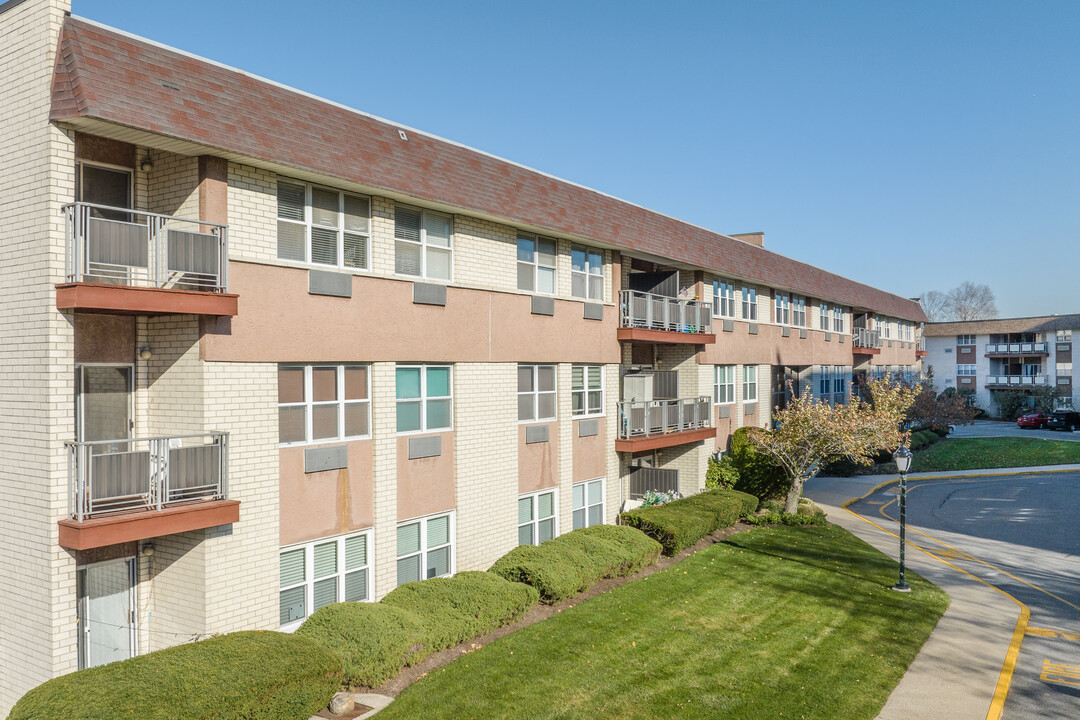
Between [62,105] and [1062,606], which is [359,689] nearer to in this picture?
[62,105]

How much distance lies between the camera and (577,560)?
16.1m

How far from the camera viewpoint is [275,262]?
12.2 metres

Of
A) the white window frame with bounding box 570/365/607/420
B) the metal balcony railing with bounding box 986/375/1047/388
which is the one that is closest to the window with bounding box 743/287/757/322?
the white window frame with bounding box 570/365/607/420

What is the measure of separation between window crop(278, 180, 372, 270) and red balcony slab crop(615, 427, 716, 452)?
10.1 m

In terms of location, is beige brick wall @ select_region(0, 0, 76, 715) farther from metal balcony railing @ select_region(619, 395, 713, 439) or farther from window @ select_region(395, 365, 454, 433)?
metal balcony railing @ select_region(619, 395, 713, 439)

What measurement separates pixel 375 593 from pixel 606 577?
5.71 m

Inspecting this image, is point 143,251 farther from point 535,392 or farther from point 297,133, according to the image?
point 535,392

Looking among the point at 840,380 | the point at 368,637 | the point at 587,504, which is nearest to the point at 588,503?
the point at 587,504

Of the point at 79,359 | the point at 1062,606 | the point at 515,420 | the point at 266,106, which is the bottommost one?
Result: the point at 1062,606

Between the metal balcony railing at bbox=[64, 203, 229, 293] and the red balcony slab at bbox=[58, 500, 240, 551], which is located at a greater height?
the metal balcony railing at bbox=[64, 203, 229, 293]

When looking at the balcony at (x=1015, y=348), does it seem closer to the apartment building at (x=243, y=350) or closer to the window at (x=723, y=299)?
the window at (x=723, y=299)

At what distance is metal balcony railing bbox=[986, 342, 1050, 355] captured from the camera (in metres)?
70.8

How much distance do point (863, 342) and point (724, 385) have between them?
19150mm

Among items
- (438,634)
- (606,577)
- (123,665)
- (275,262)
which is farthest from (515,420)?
(123,665)
